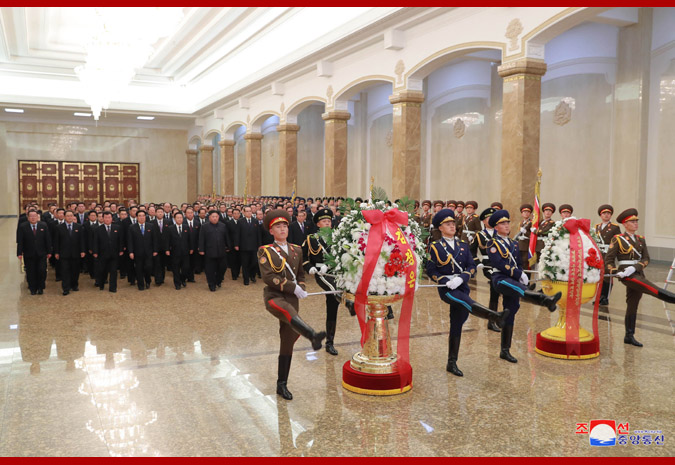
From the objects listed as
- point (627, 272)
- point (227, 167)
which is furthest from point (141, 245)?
point (227, 167)

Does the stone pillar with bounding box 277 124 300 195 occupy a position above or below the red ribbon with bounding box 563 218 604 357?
above

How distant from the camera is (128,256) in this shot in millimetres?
11406

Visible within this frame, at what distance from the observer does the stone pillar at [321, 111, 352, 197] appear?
60.0 ft

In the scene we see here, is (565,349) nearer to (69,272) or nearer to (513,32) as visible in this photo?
(513,32)

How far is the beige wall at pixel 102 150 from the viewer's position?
30391 mm

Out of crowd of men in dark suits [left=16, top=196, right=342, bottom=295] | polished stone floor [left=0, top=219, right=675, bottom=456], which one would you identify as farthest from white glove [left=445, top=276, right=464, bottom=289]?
crowd of men in dark suits [left=16, top=196, right=342, bottom=295]

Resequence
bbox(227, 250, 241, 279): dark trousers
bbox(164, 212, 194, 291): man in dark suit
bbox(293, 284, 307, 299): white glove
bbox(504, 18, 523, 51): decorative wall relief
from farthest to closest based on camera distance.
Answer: bbox(227, 250, 241, 279): dark trousers, bbox(504, 18, 523, 51): decorative wall relief, bbox(164, 212, 194, 291): man in dark suit, bbox(293, 284, 307, 299): white glove

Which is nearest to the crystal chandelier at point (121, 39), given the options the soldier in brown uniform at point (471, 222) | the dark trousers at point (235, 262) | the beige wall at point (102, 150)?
the dark trousers at point (235, 262)

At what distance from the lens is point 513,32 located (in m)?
11.5

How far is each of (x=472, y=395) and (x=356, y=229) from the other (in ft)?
6.23

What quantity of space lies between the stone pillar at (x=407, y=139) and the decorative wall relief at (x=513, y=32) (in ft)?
11.5

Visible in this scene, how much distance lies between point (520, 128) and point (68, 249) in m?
9.30

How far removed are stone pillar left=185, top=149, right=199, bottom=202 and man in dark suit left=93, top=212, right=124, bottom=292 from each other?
23.4 meters

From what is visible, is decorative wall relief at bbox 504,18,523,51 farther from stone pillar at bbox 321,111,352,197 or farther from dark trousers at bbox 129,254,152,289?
dark trousers at bbox 129,254,152,289
